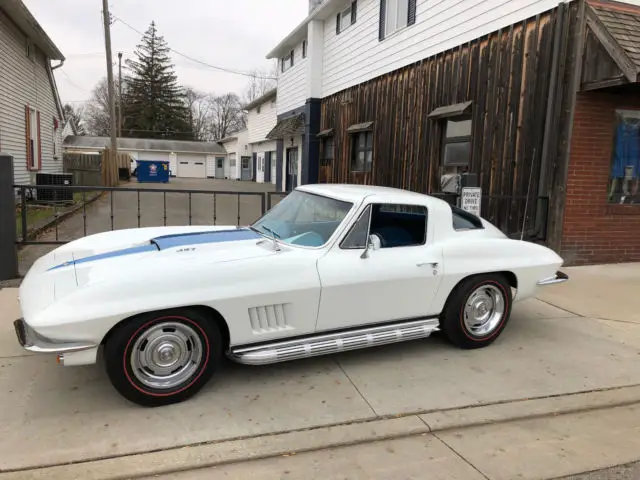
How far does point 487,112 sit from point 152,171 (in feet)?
→ 94.5

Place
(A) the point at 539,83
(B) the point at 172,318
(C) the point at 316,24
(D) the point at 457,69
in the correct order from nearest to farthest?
1. (B) the point at 172,318
2. (A) the point at 539,83
3. (D) the point at 457,69
4. (C) the point at 316,24

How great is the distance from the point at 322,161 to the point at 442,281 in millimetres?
14219

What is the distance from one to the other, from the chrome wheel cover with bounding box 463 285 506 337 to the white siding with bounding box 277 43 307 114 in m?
15.2

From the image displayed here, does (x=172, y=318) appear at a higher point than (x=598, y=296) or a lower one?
higher

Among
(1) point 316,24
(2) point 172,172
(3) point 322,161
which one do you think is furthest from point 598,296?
(2) point 172,172

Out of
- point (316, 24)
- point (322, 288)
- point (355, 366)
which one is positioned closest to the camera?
point (322, 288)

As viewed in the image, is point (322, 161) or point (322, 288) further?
point (322, 161)

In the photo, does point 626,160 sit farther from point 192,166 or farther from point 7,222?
point 192,166


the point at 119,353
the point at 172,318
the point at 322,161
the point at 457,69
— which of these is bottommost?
the point at 119,353

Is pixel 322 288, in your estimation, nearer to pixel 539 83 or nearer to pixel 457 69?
pixel 539 83

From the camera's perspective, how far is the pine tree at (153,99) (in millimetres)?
62000

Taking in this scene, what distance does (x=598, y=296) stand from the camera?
20.6 ft

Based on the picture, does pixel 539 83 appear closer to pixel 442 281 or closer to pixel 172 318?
pixel 442 281

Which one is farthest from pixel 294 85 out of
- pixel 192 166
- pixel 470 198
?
pixel 192 166
